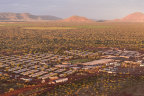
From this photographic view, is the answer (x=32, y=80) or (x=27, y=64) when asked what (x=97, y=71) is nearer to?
(x=32, y=80)

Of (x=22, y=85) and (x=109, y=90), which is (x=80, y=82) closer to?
(x=109, y=90)

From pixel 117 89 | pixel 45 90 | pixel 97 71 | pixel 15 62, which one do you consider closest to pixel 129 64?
pixel 97 71

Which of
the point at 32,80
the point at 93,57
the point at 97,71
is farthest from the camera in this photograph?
the point at 93,57

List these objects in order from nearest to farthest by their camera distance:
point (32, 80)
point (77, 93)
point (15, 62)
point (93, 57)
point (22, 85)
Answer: point (77, 93) < point (22, 85) < point (32, 80) < point (15, 62) < point (93, 57)

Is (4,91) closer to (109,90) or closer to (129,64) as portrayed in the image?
(109,90)

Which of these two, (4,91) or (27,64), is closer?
(4,91)

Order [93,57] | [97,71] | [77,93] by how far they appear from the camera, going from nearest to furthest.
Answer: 1. [77,93]
2. [97,71]
3. [93,57]

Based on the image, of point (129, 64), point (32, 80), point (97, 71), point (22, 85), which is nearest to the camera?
point (22, 85)

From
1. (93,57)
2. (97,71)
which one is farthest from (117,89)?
(93,57)

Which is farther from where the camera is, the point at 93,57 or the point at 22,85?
the point at 93,57
